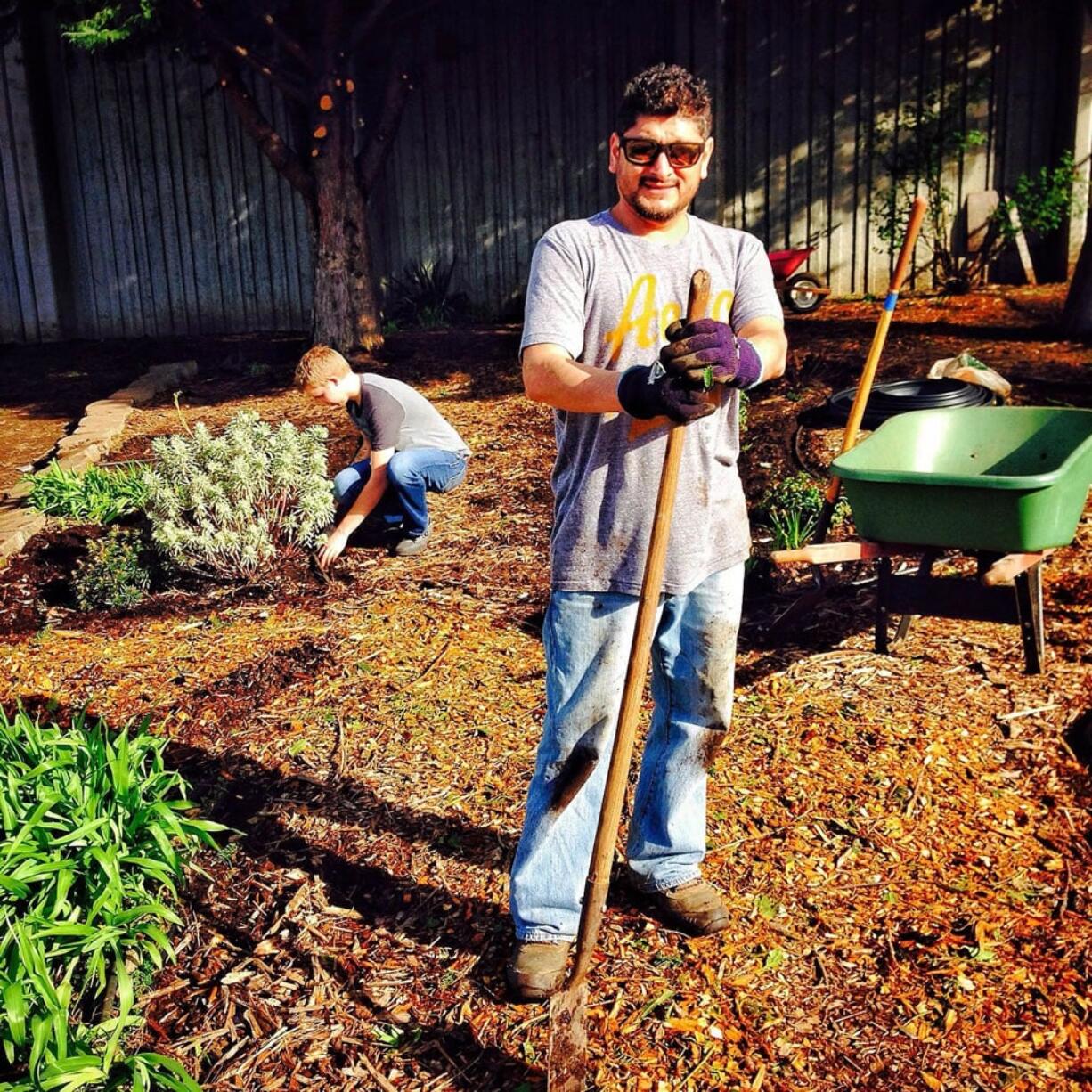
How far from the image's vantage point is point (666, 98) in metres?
2.58


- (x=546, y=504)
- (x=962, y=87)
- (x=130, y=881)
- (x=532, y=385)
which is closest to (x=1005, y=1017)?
(x=532, y=385)

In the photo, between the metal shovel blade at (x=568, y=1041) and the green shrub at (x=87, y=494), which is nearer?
the metal shovel blade at (x=568, y=1041)

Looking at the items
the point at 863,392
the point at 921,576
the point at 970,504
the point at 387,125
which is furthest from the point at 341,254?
the point at 970,504

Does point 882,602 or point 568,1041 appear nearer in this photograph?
point 568,1041

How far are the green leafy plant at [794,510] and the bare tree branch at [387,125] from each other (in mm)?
4881

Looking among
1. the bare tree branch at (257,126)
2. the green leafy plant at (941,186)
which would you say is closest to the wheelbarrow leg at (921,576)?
the bare tree branch at (257,126)

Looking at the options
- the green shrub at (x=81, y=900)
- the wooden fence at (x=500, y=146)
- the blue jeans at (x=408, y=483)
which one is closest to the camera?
the green shrub at (x=81, y=900)

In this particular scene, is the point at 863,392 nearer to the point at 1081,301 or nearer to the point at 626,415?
the point at 626,415

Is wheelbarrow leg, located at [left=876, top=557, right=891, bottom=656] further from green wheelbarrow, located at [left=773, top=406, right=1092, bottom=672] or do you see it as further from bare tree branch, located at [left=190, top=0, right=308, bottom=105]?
bare tree branch, located at [left=190, top=0, right=308, bottom=105]

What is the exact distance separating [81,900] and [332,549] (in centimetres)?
255

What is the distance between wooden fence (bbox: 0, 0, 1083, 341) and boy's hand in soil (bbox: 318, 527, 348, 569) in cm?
619

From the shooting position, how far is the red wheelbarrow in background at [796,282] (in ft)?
32.3

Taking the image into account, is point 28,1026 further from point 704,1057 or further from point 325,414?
point 325,414

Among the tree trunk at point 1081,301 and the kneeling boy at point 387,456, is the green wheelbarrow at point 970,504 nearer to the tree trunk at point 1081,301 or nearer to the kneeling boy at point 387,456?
the kneeling boy at point 387,456
